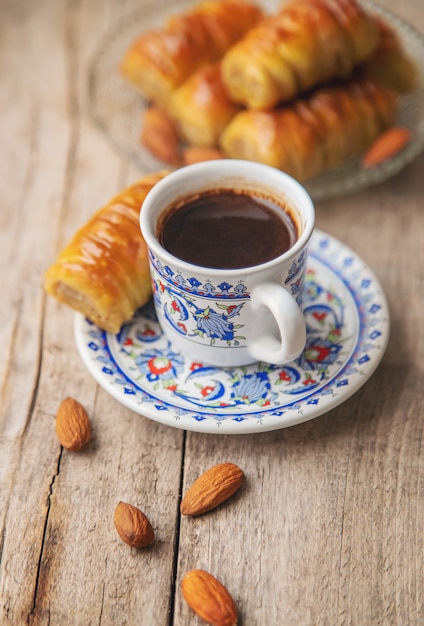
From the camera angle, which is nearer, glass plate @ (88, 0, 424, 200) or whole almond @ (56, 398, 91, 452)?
whole almond @ (56, 398, 91, 452)

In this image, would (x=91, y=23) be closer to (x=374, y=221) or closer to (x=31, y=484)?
(x=374, y=221)

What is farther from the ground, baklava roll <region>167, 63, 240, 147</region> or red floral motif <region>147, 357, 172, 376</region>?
baklava roll <region>167, 63, 240, 147</region>

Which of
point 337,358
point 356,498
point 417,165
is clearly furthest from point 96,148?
point 356,498

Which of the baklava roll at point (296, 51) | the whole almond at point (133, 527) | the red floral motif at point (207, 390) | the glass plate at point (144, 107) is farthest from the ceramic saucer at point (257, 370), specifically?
the baklava roll at point (296, 51)

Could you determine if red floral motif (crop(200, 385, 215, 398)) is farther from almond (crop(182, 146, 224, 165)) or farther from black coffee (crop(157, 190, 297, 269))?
almond (crop(182, 146, 224, 165))

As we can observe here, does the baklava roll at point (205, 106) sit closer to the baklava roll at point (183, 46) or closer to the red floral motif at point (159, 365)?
the baklava roll at point (183, 46)

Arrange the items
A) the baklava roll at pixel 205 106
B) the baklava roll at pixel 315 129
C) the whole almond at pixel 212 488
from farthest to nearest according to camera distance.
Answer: the baklava roll at pixel 205 106
the baklava roll at pixel 315 129
the whole almond at pixel 212 488

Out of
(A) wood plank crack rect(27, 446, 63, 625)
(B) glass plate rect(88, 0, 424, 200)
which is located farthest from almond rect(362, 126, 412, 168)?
(A) wood plank crack rect(27, 446, 63, 625)
